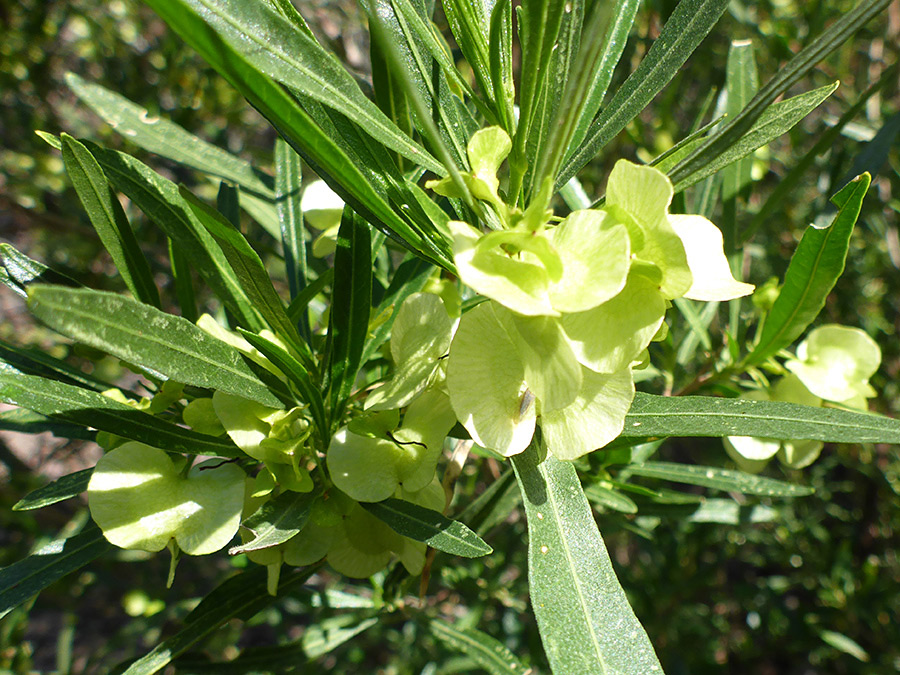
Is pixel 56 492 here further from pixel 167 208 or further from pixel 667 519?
pixel 667 519

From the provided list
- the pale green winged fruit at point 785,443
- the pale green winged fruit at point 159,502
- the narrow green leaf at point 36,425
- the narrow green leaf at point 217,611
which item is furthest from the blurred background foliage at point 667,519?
the pale green winged fruit at point 159,502

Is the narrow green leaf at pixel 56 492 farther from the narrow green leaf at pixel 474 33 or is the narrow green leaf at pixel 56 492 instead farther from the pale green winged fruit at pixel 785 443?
the pale green winged fruit at pixel 785 443

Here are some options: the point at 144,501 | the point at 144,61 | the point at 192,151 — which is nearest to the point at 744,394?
the point at 144,501

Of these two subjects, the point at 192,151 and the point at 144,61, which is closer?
Answer: the point at 192,151

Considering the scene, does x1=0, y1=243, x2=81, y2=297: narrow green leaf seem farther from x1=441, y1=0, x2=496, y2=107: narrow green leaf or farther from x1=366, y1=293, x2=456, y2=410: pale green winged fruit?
x1=441, y1=0, x2=496, y2=107: narrow green leaf

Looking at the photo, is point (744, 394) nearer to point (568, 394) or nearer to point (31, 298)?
point (568, 394)

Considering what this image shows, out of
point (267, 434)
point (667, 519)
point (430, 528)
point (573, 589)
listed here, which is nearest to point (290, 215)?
point (267, 434)
